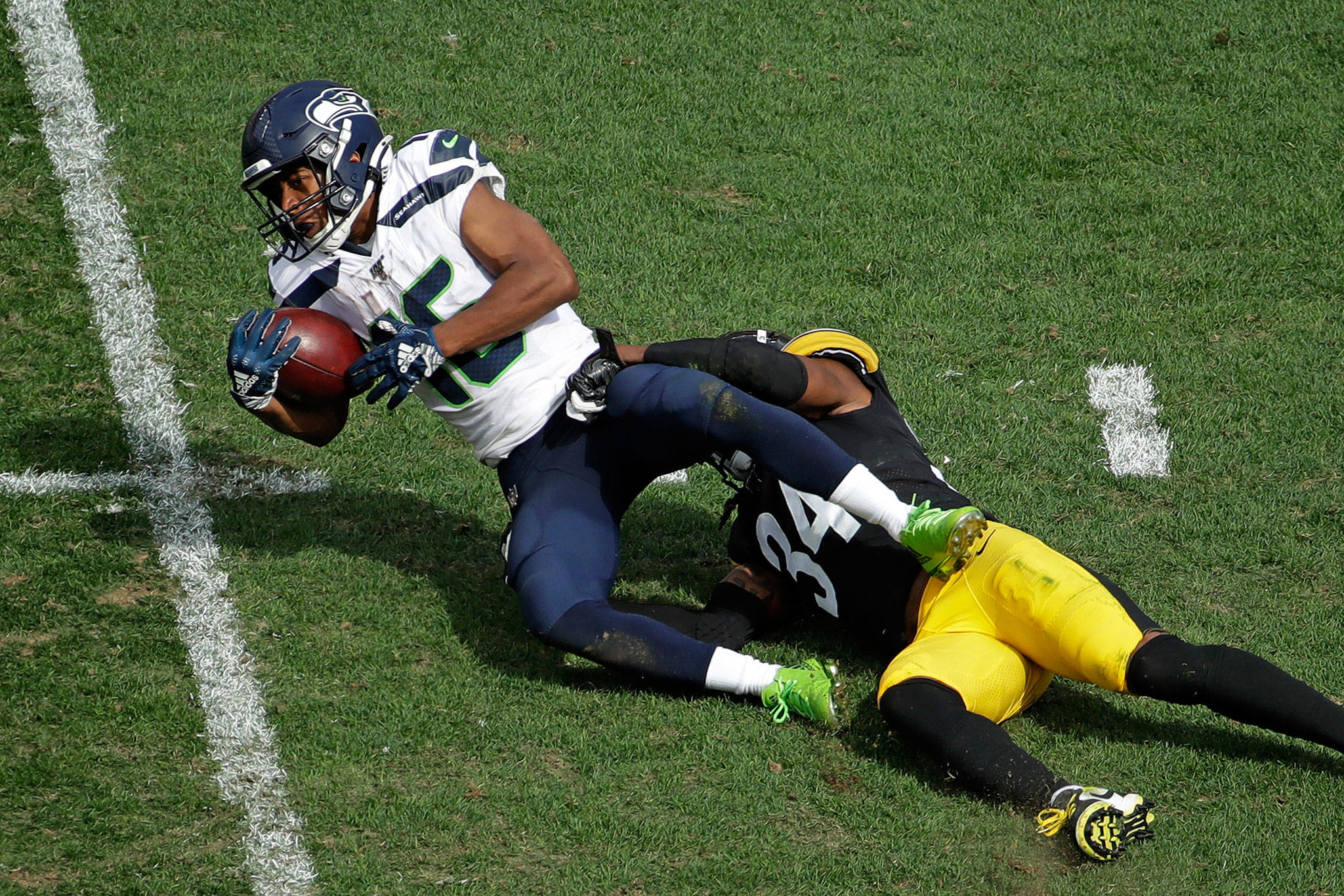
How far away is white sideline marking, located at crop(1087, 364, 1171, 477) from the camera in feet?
15.2

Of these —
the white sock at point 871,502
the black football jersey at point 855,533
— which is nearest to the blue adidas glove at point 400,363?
the black football jersey at point 855,533

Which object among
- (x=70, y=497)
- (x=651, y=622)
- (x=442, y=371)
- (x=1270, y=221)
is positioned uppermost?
(x=1270, y=221)

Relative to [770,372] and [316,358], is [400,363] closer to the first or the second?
[316,358]

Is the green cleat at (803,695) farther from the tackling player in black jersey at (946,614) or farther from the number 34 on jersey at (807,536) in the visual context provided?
the number 34 on jersey at (807,536)

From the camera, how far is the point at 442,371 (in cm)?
368

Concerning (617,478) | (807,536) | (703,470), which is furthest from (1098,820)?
(703,470)

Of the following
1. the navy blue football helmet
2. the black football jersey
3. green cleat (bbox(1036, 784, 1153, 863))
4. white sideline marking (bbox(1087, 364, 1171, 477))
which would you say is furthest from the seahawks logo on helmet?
white sideline marking (bbox(1087, 364, 1171, 477))

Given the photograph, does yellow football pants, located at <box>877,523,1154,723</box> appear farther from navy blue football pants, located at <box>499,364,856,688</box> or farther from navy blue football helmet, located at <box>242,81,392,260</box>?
navy blue football helmet, located at <box>242,81,392,260</box>

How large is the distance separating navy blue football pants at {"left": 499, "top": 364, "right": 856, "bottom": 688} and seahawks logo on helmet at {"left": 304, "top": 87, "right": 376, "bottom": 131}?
3.42 ft

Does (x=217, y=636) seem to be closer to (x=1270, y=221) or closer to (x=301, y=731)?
(x=301, y=731)

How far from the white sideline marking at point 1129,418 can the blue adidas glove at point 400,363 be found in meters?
2.50

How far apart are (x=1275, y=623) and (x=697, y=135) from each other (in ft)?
11.3

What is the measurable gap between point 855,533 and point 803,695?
1.62 ft

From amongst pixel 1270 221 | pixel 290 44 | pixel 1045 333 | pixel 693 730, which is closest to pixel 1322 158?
pixel 1270 221
